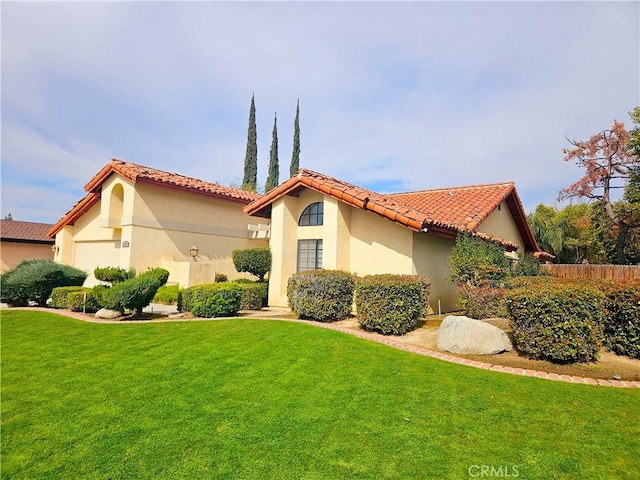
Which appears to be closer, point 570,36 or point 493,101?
point 570,36

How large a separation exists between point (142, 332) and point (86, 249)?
1500cm

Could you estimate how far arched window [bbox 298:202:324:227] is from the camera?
1524 cm

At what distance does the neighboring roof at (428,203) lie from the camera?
40.3 ft

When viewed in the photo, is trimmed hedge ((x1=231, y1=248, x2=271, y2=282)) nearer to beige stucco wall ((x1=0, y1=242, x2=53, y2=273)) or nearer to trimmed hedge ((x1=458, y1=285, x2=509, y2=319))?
trimmed hedge ((x1=458, y1=285, x2=509, y2=319))

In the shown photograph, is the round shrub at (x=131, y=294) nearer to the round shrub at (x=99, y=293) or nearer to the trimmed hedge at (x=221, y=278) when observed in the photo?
the round shrub at (x=99, y=293)

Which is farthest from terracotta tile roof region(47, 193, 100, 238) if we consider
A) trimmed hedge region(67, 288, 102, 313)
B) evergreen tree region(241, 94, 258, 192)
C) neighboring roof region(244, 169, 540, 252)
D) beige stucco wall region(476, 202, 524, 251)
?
evergreen tree region(241, 94, 258, 192)

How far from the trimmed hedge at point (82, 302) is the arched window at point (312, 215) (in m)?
8.24

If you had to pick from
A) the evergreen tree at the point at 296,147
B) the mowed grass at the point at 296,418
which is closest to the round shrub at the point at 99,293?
the mowed grass at the point at 296,418

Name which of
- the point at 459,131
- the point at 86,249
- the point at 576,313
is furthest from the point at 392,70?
the point at 86,249

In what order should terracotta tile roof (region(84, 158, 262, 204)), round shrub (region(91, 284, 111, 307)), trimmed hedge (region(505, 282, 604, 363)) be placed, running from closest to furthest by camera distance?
trimmed hedge (region(505, 282, 604, 363)) → round shrub (region(91, 284, 111, 307)) → terracotta tile roof (region(84, 158, 262, 204))

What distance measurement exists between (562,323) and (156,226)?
16780 mm

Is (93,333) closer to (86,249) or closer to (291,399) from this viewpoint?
(291,399)

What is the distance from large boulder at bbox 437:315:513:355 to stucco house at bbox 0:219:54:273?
3054 centimetres

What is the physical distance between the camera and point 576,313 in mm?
7305
